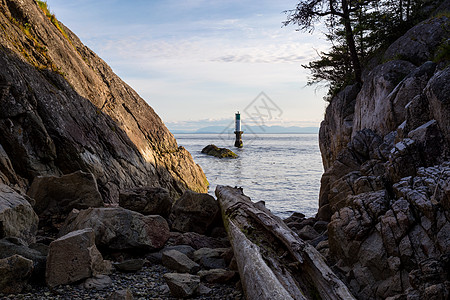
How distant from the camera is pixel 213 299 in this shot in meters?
5.68

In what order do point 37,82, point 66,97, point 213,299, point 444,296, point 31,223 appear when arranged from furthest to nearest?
point 66,97, point 37,82, point 31,223, point 213,299, point 444,296

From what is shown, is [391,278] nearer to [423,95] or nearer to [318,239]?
[318,239]

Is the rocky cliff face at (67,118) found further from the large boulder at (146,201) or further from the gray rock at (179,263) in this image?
the gray rock at (179,263)

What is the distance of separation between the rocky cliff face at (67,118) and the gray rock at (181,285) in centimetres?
518

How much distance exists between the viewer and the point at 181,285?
5.56m

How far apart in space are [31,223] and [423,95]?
28.9 ft

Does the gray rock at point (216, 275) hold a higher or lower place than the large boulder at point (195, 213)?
lower

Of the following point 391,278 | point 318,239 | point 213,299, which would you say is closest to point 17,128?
point 213,299

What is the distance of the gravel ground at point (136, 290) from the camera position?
17.4 ft

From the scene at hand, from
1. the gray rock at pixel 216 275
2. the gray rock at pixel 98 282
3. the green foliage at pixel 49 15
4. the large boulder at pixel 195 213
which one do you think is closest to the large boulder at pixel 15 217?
the gray rock at pixel 98 282

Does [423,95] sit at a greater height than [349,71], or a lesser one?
lesser

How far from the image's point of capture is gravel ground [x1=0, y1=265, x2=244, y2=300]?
17.4 ft

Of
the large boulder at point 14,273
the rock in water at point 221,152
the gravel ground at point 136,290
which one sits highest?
the large boulder at point 14,273

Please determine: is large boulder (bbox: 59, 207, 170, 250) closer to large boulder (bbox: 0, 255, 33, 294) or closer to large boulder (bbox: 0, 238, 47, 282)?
large boulder (bbox: 0, 238, 47, 282)
